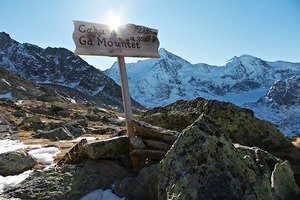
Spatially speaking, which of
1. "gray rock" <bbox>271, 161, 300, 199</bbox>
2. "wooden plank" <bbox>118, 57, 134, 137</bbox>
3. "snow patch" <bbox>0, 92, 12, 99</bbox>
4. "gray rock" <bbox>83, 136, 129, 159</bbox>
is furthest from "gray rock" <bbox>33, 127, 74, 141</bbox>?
"snow patch" <bbox>0, 92, 12, 99</bbox>

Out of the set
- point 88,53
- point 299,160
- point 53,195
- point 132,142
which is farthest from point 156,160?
point 299,160

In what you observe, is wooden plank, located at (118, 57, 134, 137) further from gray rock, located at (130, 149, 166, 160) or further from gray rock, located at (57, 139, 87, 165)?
gray rock, located at (57, 139, 87, 165)

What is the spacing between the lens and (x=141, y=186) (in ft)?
25.9

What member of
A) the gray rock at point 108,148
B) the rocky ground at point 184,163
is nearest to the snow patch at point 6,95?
the rocky ground at point 184,163

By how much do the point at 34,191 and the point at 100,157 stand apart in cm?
221

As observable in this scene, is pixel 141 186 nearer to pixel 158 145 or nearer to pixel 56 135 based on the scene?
pixel 158 145

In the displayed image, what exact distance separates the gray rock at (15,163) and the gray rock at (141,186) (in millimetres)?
3955

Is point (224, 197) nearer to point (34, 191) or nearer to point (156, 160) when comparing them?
point (156, 160)

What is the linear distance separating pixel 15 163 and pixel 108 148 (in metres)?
3.42

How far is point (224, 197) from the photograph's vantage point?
17.2 ft

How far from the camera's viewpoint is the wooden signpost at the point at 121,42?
9.41 metres

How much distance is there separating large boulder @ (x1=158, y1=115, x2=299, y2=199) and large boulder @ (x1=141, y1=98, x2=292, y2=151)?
565 cm

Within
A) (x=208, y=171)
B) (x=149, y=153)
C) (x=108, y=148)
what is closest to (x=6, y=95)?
(x=108, y=148)

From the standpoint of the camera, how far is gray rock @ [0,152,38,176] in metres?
9.95
